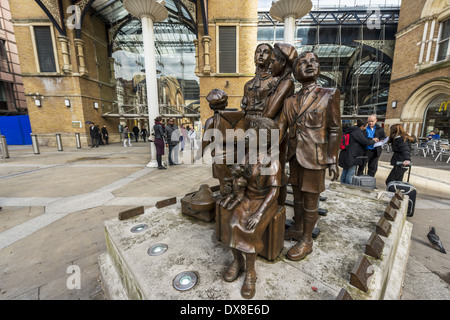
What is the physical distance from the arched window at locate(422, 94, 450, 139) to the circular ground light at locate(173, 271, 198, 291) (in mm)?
15701

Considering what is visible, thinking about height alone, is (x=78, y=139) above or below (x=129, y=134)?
below

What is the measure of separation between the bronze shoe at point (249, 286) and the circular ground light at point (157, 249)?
88 cm

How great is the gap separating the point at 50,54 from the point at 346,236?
18383 mm

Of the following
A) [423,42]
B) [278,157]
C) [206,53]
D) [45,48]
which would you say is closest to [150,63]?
[206,53]

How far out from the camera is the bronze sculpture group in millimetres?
1477

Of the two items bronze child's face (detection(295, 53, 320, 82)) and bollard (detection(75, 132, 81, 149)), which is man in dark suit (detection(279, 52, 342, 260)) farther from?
bollard (detection(75, 132, 81, 149))

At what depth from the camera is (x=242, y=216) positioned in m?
1.50

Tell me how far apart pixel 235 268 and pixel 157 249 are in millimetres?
839

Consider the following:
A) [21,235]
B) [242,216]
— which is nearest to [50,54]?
[21,235]

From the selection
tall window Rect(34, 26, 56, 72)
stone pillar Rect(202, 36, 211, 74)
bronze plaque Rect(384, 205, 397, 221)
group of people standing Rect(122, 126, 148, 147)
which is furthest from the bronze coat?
tall window Rect(34, 26, 56, 72)

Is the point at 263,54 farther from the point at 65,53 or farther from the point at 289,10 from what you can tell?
the point at 65,53

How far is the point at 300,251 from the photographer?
177 centimetres

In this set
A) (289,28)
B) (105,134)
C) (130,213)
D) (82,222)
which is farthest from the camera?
(105,134)

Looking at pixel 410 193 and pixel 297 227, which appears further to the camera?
pixel 410 193
